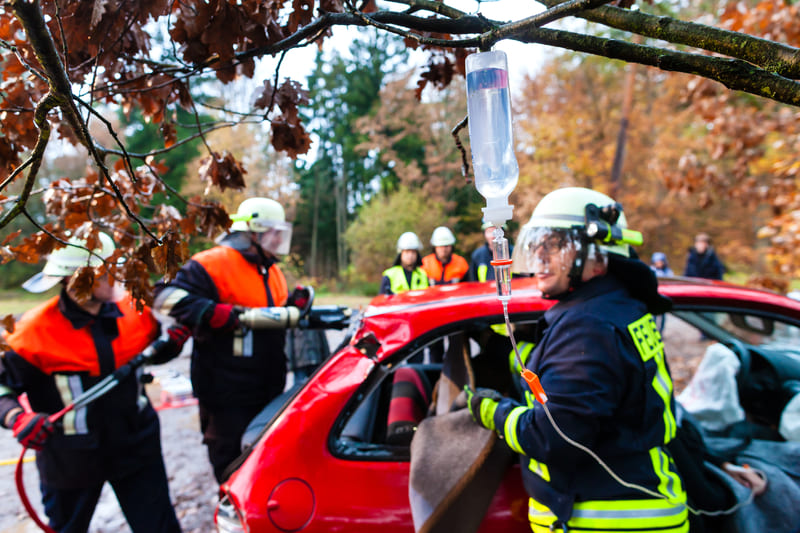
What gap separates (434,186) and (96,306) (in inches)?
682

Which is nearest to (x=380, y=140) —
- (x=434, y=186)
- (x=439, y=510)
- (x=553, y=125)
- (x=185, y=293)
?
(x=434, y=186)

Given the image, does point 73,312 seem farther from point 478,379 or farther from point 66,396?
point 478,379

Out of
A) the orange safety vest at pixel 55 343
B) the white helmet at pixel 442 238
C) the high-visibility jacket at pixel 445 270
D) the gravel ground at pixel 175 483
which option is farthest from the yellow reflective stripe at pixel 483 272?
the orange safety vest at pixel 55 343

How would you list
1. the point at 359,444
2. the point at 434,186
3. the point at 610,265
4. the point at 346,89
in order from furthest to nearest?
the point at 346,89
the point at 434,186
the point at 359,444
the point at 610,265

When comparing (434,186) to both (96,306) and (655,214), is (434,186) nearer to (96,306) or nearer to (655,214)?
(655,214)

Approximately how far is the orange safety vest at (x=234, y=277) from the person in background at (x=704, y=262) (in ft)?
26.4

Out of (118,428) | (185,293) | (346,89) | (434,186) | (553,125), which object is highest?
(346,89)

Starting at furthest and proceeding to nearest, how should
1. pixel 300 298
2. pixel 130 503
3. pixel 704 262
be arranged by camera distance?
1. pixel 704 262
2. pixel 300 298
3. pixel 130 503

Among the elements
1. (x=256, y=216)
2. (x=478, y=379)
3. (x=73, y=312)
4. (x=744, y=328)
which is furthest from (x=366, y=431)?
(x=744, y=328)

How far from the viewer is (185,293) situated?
283 cm

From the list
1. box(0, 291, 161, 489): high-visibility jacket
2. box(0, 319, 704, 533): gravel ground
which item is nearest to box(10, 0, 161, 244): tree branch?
box(0, 291, 161, 489): high-visibility jacket

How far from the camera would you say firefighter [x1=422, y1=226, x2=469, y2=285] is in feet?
22.9

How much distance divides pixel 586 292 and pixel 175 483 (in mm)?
3685

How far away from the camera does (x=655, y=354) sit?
155 cm
